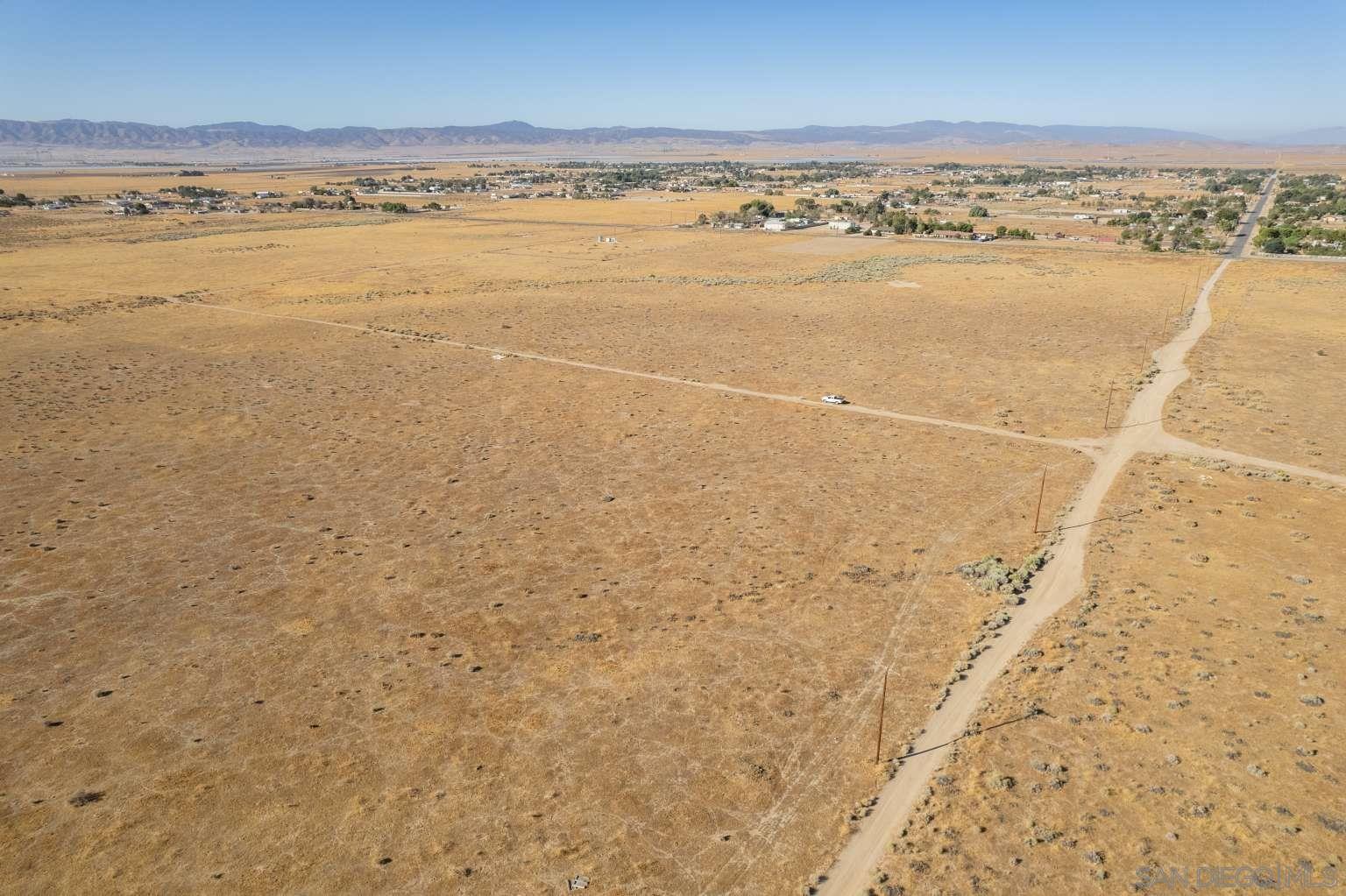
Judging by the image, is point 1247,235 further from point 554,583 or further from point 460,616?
point 460,616

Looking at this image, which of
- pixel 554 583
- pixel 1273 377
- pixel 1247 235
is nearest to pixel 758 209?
pixel 1247 235

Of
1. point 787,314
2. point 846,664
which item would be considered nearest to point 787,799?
point 846,664

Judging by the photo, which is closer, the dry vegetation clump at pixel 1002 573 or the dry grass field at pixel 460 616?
the dry grass field at pixel 460 616

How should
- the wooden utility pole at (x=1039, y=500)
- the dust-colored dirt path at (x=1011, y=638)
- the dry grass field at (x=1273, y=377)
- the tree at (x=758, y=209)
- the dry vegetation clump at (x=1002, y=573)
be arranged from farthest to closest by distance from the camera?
the tree at (x=758, y=209)
the dry grass field at (x=1273, y=377)
the wooden utility pole at (x=1039, y=500)
the dry vegetation clump at (x=1002, y=573)
the dust-colored dirt path at (x=1011, y=638)

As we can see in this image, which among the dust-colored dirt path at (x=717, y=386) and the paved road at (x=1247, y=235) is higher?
the paved road at (x=1247, y=235)

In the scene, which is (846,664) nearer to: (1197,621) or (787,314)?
(1197,621)

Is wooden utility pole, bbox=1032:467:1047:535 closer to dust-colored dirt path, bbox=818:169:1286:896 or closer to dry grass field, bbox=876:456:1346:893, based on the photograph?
dust-colored dirt path, bbox=818:169:1286:896

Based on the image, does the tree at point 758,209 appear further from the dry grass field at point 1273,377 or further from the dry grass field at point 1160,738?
the dry grass field at point 1160,738

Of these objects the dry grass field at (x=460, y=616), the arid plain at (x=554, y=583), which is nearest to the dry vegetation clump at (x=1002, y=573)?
the arid plain at (x=554, y=583)
